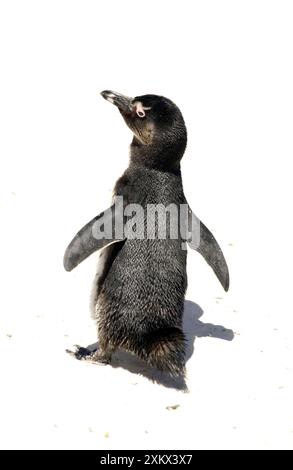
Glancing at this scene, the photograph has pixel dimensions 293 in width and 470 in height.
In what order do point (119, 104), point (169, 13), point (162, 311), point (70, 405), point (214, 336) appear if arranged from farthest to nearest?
point (169, 13)
point (214, 336)
point (119, 104)
point (162, 311)
point (70, 405)

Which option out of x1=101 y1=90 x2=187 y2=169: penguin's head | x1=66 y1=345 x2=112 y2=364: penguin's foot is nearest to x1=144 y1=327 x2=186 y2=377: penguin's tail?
x1=66 y1=345 x2=112 y2=364: penguin's foot

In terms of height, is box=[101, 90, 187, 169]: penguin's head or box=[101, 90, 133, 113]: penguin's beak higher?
box=[101, 90, 133, 113]: penguin's beak

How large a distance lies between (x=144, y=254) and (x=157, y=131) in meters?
0.56

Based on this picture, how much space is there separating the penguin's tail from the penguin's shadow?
4.7 inches

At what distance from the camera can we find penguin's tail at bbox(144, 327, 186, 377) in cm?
339

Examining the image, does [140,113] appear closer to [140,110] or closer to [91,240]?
[140,110]

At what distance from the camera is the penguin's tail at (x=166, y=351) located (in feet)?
11.1

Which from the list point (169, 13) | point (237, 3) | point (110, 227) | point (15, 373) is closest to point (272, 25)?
point (237, 3)

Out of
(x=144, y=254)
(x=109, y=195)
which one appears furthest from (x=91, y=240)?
(x=109, y=195)

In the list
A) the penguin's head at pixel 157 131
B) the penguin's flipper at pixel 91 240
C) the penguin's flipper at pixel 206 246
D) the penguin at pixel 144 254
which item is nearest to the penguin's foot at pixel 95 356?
the penguin at pixel 144 254

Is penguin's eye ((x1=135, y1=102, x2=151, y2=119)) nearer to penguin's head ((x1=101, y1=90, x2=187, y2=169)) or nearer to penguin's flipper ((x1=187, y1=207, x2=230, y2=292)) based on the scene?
penguin's head ((x1=101, y1=90, x2=187, y2=169))

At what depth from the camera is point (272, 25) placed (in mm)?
8062
